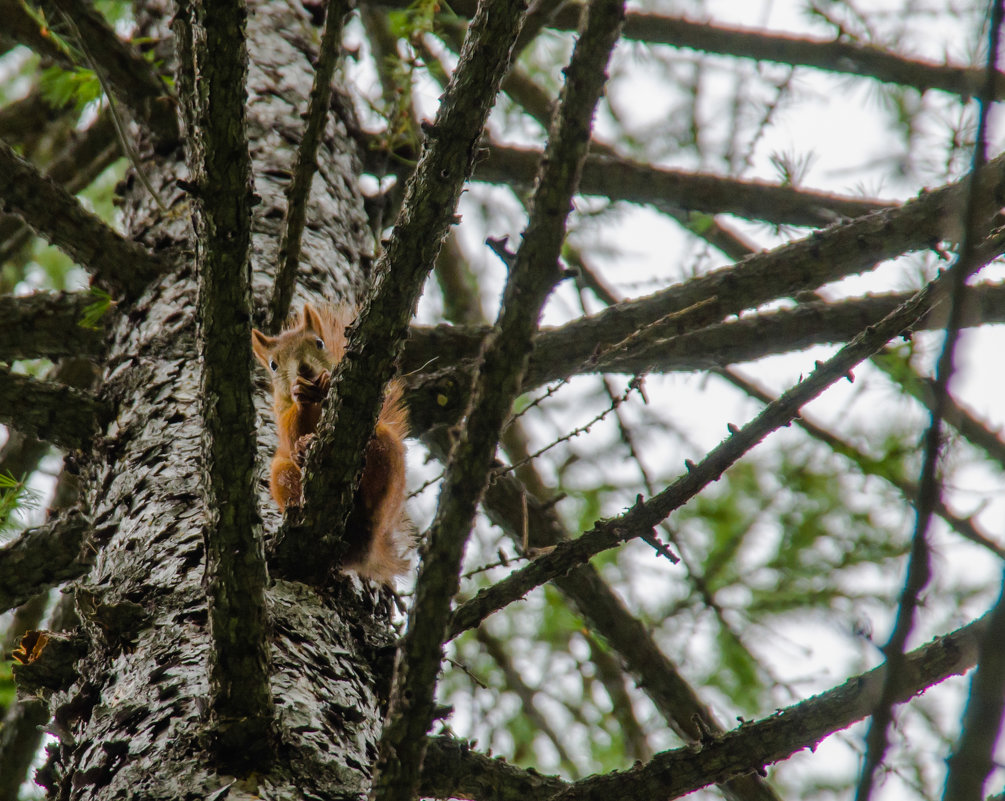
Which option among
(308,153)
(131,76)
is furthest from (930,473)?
(131,76)

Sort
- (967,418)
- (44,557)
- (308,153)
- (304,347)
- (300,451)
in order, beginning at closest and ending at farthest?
(308,153), (44,557), (300,451), (304,347), (967,418)

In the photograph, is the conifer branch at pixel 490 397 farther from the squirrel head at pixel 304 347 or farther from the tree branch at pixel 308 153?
the squirrel head at pixel 304 347

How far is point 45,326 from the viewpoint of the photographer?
2.21 meters

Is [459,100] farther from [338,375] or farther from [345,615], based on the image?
[345,615]

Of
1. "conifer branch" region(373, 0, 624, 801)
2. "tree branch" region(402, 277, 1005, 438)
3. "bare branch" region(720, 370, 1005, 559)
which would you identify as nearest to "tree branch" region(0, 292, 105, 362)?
"tree branch" region(402, 277, 1005, 438)

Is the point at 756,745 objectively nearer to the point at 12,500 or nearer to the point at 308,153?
the point at 308,153

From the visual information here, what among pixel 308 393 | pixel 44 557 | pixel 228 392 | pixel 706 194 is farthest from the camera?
pixel 706 194

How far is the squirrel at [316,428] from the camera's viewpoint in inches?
73.6

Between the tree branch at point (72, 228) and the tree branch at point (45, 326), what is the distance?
10 cm

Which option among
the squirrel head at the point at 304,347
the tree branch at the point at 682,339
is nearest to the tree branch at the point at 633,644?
the tree branch at the point at 682,339

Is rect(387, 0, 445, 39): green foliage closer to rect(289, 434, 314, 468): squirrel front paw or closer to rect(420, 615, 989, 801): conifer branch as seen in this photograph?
rect(289, 434, 314, 468): squirrel front paw

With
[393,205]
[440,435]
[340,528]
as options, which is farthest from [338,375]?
[393,205]

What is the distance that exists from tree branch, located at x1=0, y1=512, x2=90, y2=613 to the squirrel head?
596 millimetres

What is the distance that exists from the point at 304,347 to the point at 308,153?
0.77 m
